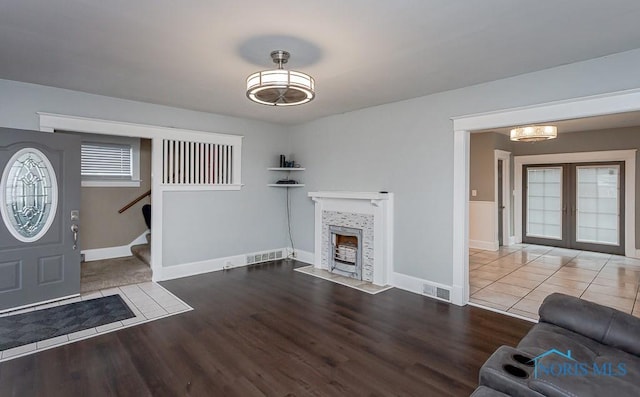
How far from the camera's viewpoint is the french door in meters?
7.29

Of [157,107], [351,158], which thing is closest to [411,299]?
[351,158]

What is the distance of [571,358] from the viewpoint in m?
1.82

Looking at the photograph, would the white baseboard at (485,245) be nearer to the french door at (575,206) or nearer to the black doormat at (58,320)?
the french door at (575,206)

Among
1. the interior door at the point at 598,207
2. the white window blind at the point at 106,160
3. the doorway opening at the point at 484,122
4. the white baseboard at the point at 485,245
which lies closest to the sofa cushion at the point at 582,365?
the doorway opening at the point at 484,122

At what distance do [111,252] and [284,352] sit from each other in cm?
486

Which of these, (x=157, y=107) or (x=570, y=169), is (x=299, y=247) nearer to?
(x=157, y=107)

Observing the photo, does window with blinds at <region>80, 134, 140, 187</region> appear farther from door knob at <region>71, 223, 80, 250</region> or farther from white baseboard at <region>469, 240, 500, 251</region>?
white baseboard at <region>469, 240, 500, 251</region>

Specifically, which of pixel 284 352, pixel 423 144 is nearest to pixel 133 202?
pixel 284 352

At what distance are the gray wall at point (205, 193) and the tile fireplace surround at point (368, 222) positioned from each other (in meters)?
1.25

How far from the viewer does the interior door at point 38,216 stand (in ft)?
12.4

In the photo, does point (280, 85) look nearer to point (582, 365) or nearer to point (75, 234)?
point (582, 365)

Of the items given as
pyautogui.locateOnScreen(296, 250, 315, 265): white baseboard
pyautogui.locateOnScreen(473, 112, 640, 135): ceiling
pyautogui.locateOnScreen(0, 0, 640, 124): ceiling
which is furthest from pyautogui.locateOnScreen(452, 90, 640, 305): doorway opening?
pyautogui.locateOnScreen(296, 250, 315, 265): white baseboard

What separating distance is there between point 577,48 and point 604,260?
5.69 meters

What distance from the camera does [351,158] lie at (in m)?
5.50
